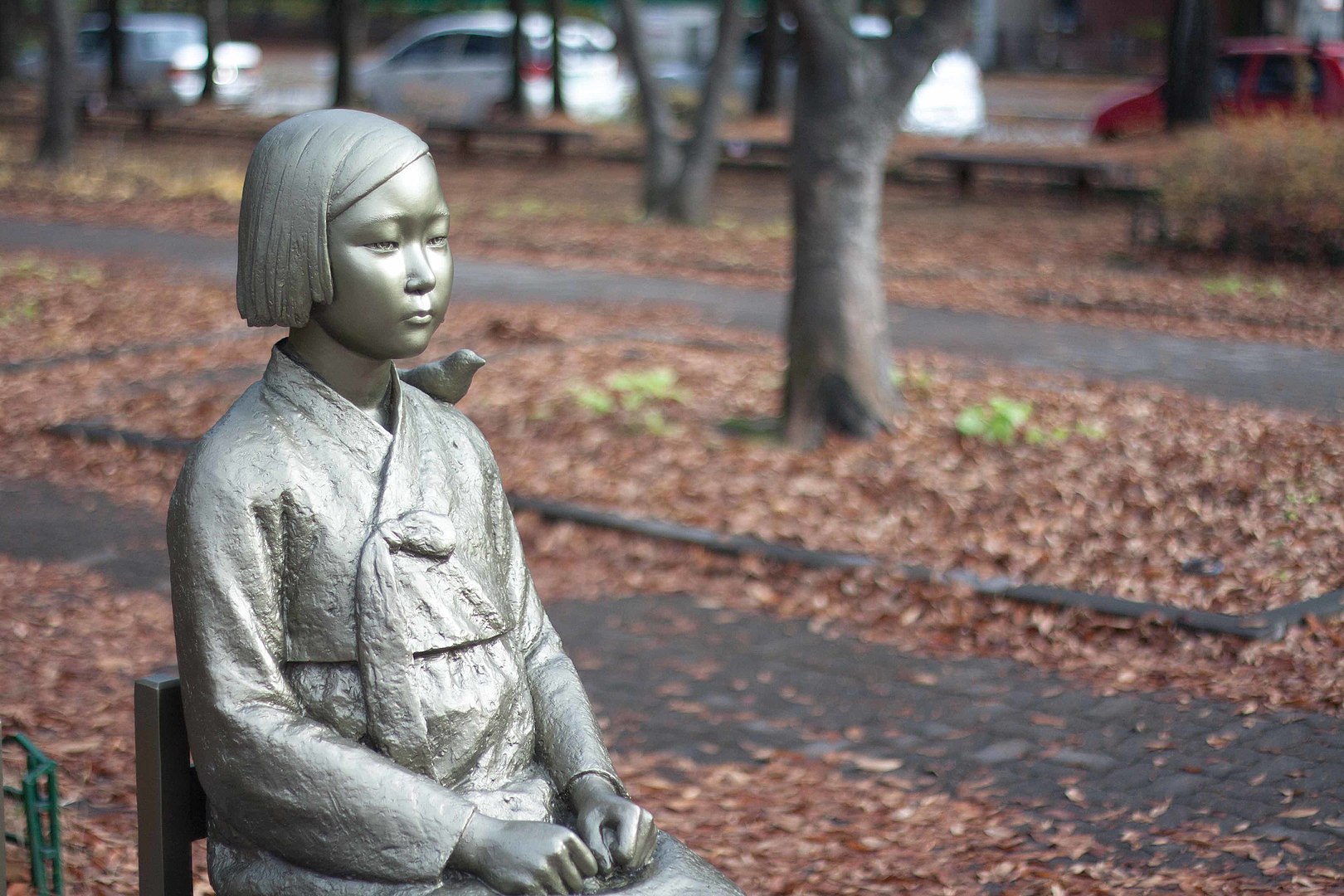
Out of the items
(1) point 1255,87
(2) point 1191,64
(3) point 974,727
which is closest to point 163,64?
(2) point 1191,64

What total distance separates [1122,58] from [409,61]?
27.0 m

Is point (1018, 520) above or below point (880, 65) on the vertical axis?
below

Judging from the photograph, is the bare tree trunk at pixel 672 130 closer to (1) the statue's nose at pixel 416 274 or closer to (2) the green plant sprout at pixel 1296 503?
(2) the green plant sprout at pixel 1296 503

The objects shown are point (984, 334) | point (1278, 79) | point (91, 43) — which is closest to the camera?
point (984, 334)

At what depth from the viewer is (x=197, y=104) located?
3266cm

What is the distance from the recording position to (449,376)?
9.06 feet

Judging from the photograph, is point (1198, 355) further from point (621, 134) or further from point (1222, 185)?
point (621, 134)

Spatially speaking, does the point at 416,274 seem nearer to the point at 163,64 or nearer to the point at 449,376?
the point at 449,376

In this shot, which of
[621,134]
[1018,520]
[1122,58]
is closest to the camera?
[1018,520]

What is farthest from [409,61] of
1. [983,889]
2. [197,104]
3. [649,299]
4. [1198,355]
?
[983,889]

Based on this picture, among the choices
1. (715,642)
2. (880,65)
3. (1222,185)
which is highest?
(880,65)

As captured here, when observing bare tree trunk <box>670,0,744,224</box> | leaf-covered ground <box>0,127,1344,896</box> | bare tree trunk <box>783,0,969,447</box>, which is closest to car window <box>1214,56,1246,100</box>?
bare tree trunk <box>670,0,744,224</box>

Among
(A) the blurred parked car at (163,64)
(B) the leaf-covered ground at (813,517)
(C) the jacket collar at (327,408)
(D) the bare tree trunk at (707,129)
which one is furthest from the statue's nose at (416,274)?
(A) the blurred parked car at (163,64)

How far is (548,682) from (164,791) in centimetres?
65
